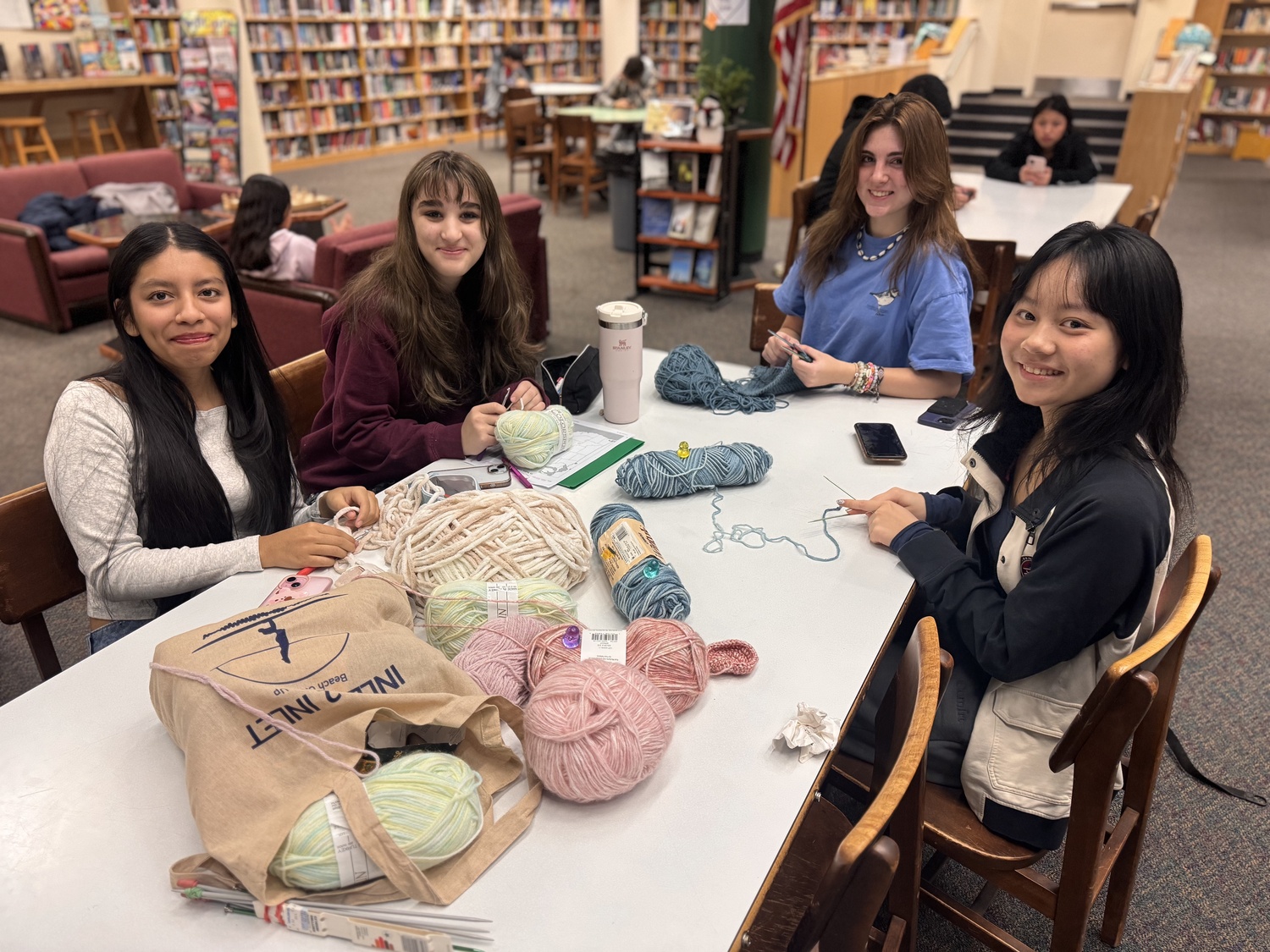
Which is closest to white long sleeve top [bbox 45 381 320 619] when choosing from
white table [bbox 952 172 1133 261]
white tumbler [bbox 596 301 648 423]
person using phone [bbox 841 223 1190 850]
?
white tumbler [bbox 596 301 648 423]

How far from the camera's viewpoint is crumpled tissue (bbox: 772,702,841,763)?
946 millimetres

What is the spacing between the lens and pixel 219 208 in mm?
5898

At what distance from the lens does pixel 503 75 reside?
32.8 feet

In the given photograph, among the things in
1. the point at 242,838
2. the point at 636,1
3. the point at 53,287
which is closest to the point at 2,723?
the point at 242,838

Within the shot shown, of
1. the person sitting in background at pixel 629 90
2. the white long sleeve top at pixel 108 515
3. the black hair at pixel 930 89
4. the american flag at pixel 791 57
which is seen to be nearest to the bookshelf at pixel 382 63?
the person sitting in background at pixel 629 90

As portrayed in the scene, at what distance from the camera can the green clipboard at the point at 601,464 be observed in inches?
59.9

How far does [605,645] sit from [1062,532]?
60 cm

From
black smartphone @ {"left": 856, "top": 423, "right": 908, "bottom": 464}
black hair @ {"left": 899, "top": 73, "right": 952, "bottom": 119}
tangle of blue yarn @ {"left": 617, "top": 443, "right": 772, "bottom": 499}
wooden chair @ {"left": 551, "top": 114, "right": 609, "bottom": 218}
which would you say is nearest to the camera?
tangle of blue yarn @ {"left": 617, "top": 443, "right": 772, "bottom": 499}

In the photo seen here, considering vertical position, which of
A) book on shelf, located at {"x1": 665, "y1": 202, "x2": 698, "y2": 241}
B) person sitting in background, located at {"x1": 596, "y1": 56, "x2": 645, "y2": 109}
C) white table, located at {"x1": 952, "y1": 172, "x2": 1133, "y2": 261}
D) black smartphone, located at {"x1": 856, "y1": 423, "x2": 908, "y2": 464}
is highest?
person sitting in background, located at {"x1": 596, "y1": 56, "x2": 645, "y2": 109}

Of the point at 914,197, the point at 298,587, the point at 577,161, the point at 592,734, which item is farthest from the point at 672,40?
the point at 592,734

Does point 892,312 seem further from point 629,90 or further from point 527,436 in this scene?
point 629,90

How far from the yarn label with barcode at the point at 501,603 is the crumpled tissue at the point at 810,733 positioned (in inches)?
14.4

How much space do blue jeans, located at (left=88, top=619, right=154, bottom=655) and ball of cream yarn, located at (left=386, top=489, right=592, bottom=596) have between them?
514 millimetres

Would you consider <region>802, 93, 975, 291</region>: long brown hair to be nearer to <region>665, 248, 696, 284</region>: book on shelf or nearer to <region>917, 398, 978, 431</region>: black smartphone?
<region>917, 398, 978, 431</region>: black smartphone
